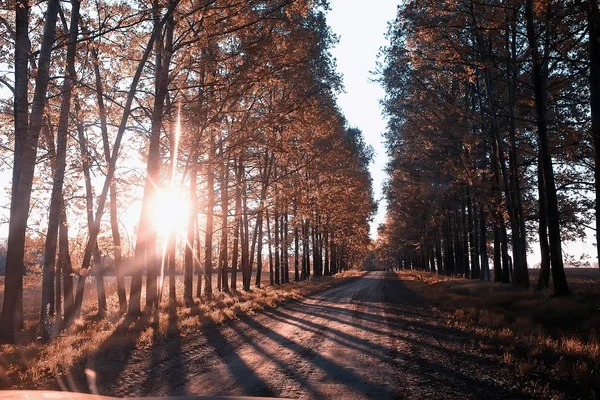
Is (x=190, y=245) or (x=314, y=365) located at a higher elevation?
(x=190, y=245)

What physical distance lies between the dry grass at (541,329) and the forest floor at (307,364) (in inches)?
8.9

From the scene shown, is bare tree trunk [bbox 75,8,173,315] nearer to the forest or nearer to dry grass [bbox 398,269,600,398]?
the forest

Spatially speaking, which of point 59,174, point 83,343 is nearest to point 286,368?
point 83,343

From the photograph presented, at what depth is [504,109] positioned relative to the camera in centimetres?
2103

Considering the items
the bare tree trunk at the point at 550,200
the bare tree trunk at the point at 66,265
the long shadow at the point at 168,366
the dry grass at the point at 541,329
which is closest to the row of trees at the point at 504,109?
the bare tree trunk at the point at 550,200

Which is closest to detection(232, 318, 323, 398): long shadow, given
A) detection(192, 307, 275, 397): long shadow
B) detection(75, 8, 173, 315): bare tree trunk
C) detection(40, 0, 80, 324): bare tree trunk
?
detection(192, 307, 275, 397): long shadow

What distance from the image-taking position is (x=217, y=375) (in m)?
7.10

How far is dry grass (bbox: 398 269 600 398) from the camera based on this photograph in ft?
22.1

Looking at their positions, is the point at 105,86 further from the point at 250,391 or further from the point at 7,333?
the point at 250,391

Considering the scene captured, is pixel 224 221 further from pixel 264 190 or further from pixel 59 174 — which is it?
pixel 59 174

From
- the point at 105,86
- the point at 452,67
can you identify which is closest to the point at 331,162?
the point at 452,67

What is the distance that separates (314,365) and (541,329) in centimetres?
595

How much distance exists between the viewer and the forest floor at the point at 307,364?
20.6 ft

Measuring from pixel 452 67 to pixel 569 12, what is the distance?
923cm
